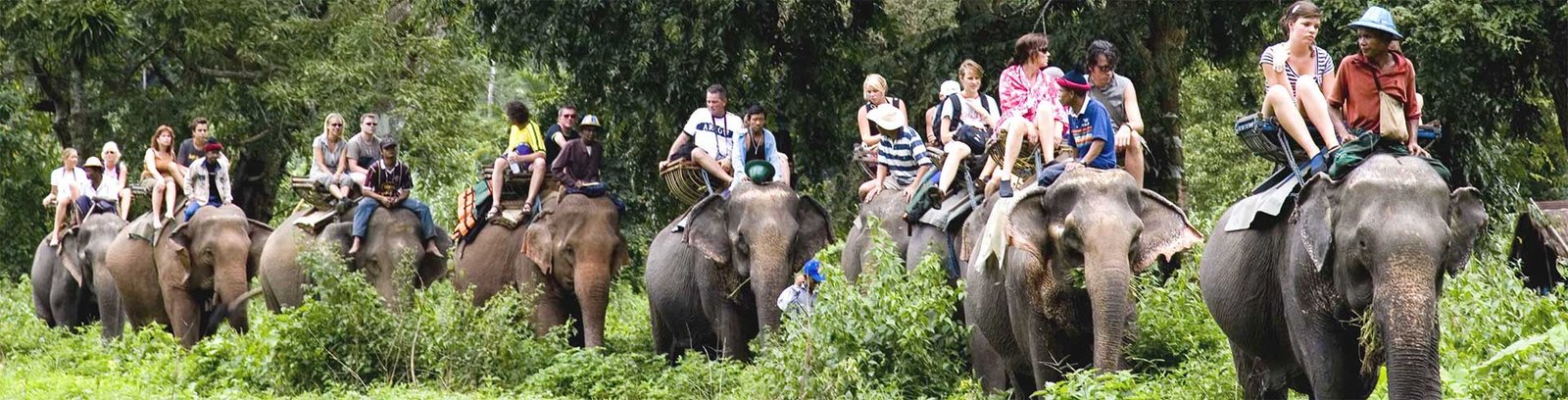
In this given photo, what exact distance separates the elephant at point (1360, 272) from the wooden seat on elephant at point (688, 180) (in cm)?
672

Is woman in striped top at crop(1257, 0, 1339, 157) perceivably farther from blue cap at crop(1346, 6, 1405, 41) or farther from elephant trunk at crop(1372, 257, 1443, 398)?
elephant trunk at crop(1372, 257, 1443, 398)

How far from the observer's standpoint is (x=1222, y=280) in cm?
933

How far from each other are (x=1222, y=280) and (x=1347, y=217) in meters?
1.44

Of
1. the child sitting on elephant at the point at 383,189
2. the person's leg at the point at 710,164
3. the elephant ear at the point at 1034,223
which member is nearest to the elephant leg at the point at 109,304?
the child sitting on elephant at the point at 383,189

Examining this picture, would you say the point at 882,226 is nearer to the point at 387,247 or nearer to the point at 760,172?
the point at 760,172

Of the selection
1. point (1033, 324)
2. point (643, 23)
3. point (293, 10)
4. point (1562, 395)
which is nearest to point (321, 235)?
point (643, 23)

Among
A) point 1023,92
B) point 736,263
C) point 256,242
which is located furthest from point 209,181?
point 1023,92

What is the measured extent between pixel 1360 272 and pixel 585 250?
966 cm

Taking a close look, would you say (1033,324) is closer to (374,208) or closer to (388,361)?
(388,361)

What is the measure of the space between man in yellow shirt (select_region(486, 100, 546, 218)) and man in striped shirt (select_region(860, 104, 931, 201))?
4311mm

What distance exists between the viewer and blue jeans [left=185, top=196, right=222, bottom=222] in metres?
19.2

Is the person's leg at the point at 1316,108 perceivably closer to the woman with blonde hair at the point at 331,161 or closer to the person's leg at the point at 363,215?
the person's leg at the point at 363,215

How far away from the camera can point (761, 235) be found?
1418 centimetres

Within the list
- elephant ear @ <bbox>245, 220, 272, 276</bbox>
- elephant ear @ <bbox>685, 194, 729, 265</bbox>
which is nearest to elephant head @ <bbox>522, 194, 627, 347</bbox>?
elephant ear @ <bbox>685, 194, 729, 265</bbox>
